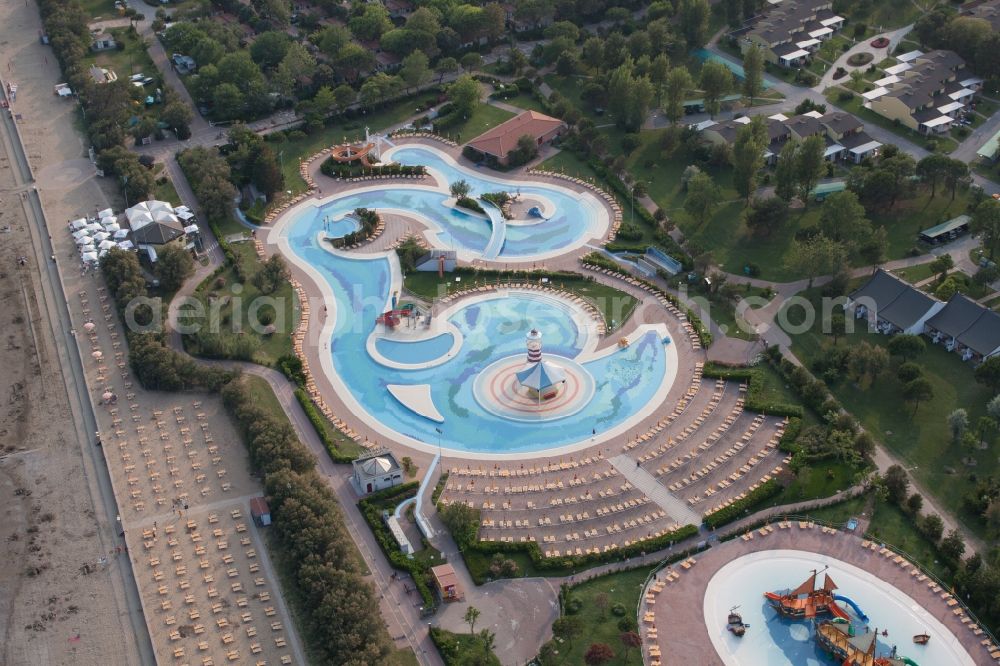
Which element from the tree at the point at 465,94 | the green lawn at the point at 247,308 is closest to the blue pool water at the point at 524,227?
the tree at the point at 465,94

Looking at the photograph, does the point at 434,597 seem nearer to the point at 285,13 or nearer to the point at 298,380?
the point at 298,380

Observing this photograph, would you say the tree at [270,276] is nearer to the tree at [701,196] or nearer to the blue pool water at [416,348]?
the blue pool water at [416,348]

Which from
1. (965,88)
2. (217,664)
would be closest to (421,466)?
(217,664)

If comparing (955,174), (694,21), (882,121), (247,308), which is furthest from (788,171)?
(247,308)

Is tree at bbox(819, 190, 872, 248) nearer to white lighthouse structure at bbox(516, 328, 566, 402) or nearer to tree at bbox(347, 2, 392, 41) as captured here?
white lighthouse structure at bbox(516, 328, 566, 402)

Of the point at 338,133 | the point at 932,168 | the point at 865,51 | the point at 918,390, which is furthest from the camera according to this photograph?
the point at 865,51

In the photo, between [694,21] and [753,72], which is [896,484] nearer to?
[753,72]

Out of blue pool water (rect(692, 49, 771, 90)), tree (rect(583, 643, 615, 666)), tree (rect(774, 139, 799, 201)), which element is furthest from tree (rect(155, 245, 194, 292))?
blue pool water (rect(692, 49, 771, 90))
